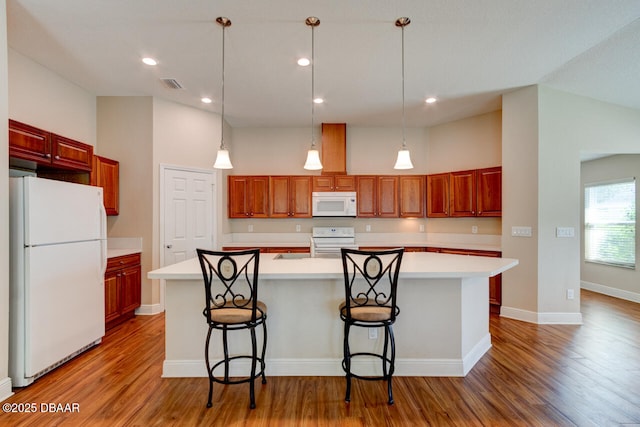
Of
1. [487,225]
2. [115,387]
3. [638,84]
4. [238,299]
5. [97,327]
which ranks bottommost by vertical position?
[115,387]

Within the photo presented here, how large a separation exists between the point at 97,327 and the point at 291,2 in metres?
3.59

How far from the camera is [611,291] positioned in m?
5.13

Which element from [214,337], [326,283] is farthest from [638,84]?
[214,337]

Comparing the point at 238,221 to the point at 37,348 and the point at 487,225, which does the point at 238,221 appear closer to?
the point at 37,348

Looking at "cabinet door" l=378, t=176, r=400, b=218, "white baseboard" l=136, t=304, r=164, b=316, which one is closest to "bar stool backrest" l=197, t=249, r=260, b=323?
"white baseboard" l=136, t=304, r=164, b=316

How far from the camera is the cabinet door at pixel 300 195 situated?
5.36 m

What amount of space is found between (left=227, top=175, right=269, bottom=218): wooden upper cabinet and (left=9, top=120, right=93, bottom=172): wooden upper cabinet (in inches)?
86.9

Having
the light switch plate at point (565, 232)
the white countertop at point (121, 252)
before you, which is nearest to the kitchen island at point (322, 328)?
the white countertop at point (121, 252)

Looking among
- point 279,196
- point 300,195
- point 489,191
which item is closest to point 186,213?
point 279,196

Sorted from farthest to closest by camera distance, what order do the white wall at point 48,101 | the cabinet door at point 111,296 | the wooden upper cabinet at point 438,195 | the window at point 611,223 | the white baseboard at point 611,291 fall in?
the wooden upper cabinet at point 438,195, the window at point 611,223, the white baseboard at point 611,291, the cabinet door at point 111,296, the white wall at point 48,101

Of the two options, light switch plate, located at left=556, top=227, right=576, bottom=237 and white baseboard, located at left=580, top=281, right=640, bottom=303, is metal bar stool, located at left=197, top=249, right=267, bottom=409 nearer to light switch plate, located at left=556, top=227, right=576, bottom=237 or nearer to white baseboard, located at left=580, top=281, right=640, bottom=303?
light switch plate, located at left=556, top=227, right=576, bottom=237

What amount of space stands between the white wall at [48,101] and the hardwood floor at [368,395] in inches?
103

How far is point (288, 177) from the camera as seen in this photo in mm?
5359

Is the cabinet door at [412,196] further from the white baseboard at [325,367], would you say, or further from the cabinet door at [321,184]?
the white baseboard at [325,367]
